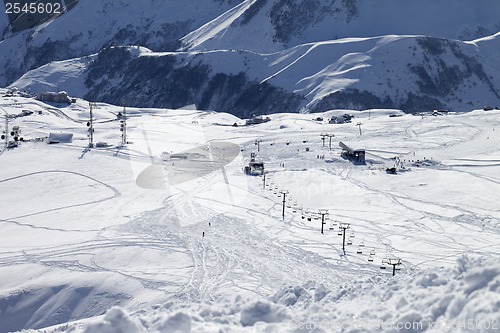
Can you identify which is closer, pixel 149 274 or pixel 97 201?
pixel 149 274

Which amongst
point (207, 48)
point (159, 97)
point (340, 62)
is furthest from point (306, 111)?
point (207, 48)

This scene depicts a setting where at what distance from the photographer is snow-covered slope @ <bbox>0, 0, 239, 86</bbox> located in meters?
178

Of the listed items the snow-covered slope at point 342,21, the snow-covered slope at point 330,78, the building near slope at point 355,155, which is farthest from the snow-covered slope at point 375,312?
the snow-covered slope at point 342,21

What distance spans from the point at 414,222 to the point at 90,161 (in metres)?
30.6

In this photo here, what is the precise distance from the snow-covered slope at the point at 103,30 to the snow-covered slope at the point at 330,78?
44509 mm

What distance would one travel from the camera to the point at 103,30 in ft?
612

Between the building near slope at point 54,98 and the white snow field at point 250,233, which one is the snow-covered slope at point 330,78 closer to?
the building near slope at point 54,98

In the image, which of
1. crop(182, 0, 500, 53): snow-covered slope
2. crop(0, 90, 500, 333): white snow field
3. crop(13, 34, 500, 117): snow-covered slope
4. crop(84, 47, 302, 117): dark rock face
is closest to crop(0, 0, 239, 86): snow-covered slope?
crop(182, 0, 500, 53): snow-covered slope

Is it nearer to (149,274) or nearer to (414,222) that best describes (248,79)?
(414,222)

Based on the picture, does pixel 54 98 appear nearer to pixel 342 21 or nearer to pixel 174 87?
pixel 174 87

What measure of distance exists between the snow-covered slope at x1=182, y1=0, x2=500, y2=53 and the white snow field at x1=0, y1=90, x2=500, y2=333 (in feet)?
232

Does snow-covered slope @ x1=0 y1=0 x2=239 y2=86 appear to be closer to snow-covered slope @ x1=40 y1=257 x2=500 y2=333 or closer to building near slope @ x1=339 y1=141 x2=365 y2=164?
building near slope @ x1=339 y1=141 x2=365 y2=164

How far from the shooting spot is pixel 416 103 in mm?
110188

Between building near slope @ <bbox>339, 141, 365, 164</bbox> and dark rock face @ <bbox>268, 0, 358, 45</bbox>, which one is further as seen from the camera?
dark rock face @ <bbox>268, 0, 358, 45</bbox>
